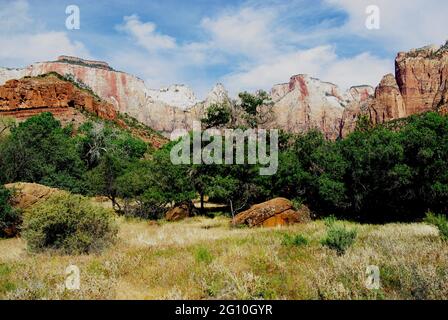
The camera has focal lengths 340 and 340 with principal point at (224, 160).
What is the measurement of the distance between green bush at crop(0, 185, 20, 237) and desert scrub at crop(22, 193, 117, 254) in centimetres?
668

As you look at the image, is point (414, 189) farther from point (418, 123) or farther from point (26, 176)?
point (26, 176)

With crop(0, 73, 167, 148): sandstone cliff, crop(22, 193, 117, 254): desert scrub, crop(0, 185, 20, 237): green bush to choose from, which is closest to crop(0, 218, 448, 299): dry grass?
crop(22, 193, 117, 254): desert scrub

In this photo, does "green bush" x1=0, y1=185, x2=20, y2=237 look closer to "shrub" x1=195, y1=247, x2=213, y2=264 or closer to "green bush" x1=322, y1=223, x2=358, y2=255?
"shrub" x1=195, y1=247, x2=213, y2=264

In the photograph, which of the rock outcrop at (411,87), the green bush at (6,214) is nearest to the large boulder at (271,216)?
the green bush at (6,214)

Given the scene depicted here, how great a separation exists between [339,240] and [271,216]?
12.2 metres

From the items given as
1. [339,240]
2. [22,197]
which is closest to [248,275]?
[339,240]

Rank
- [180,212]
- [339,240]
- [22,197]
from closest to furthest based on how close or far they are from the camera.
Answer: [339,240] < [22,197] < [180,212]

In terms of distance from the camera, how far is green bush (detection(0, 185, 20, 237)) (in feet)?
67.8

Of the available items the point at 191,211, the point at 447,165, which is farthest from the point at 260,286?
the point at 191,211

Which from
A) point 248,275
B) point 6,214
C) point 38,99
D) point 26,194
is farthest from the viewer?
point 38,99

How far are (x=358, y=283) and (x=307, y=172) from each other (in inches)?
926

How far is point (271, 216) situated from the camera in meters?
22.9

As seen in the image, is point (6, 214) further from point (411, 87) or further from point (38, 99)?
point (411, 87)
